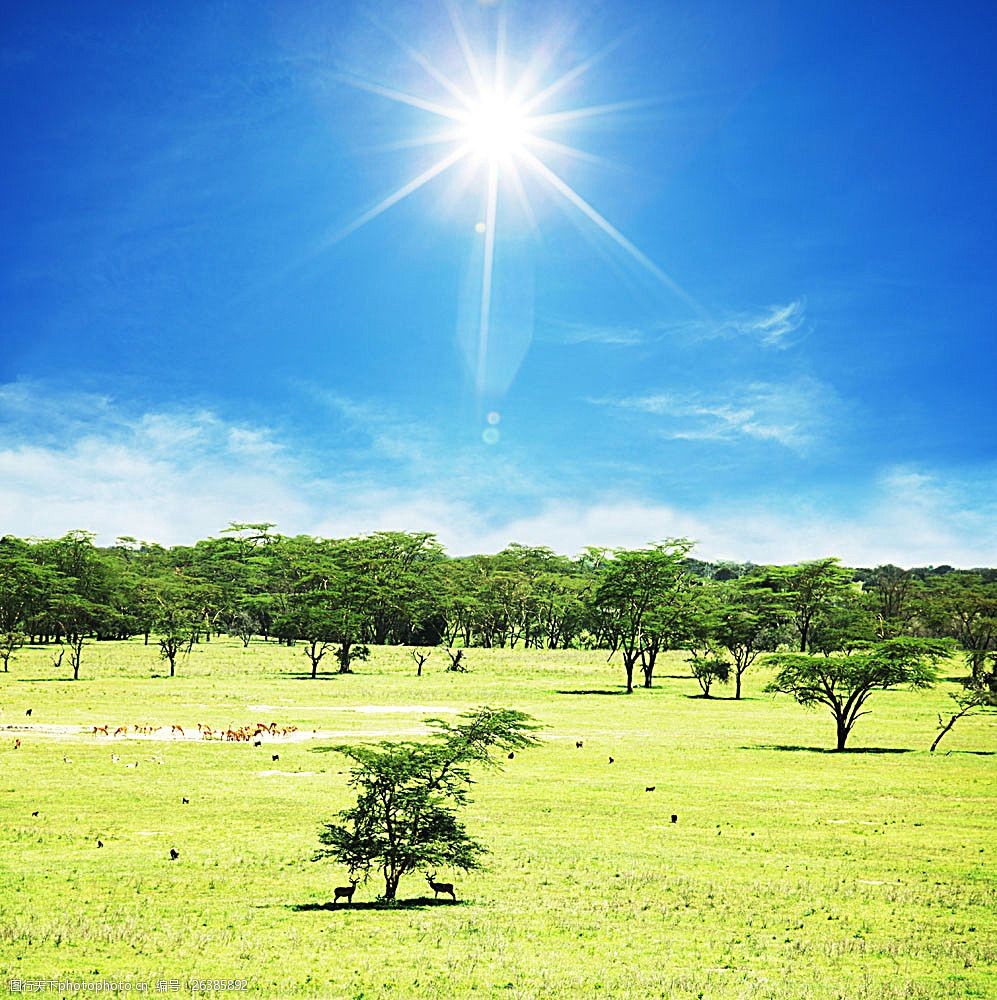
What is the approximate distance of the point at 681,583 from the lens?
11038 cm

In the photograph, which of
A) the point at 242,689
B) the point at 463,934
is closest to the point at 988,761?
the point at 463,934

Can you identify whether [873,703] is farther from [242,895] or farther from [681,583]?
[242,895]

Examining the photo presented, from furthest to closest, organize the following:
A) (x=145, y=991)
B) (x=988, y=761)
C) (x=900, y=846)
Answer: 1. (x=988, y=761)
2. (x=900, y=846)
3. (x=145, y=991)

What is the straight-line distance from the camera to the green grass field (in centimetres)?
1714

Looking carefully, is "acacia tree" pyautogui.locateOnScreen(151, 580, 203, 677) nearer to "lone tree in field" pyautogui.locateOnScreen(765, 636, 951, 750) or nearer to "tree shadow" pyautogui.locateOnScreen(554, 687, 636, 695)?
"tree shadow" pyautogui.locateOnScreen(554, 687, 636, 695)

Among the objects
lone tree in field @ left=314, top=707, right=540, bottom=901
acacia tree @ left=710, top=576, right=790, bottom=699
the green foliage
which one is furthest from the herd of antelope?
acacia tree @ left=710, top=576, right=790, bottom=699

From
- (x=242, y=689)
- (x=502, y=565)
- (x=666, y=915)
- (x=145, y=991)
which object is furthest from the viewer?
(x=502, y=565)

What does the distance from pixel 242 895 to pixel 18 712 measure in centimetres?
4321

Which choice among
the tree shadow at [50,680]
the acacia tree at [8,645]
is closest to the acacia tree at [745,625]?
the tree shadow at [50,680]

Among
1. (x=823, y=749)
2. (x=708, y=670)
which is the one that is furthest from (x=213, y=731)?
(x=708, y=670)

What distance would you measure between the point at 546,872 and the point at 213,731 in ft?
108

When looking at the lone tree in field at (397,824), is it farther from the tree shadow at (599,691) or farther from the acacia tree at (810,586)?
the acacia tree at (810,586)

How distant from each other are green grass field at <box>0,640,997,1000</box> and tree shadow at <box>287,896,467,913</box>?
0.55ft

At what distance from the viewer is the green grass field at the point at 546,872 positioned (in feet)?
56.2
